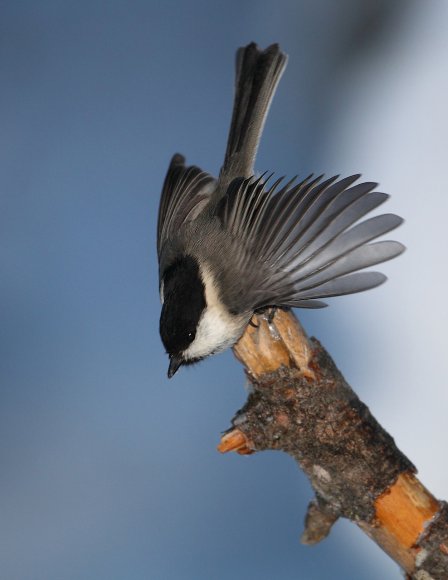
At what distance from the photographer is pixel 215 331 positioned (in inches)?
39.1

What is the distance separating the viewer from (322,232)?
2.92 feet

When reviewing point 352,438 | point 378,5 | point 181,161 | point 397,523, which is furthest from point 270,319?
point 378,5

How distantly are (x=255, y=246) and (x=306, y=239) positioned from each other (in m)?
0.11

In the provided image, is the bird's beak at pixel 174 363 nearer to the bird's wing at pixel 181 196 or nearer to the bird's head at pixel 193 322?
the bird's head at pixel 193 322

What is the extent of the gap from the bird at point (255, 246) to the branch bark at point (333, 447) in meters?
0.07

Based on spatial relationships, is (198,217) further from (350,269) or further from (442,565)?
(442,565)

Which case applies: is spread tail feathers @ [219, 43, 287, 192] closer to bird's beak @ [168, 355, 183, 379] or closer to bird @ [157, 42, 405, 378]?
bird @ [157, 42, 405, 378]

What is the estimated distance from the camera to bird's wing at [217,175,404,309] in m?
0.85

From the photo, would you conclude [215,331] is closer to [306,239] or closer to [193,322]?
[193,322]

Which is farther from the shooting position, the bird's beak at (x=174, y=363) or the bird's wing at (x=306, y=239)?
the bird's beak at (x=174, y=363)

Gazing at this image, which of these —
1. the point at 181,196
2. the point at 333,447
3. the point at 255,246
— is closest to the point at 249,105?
the point at 181,196

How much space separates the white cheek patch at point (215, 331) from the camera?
99cm

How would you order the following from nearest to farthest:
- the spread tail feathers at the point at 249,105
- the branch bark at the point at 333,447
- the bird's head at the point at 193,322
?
the branch bark at the point at 333,447
the bird's head at the point at 193,322
the spread tail feathers at the point at 249,105

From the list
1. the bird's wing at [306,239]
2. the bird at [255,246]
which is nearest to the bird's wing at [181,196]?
the bird at [255,246]
